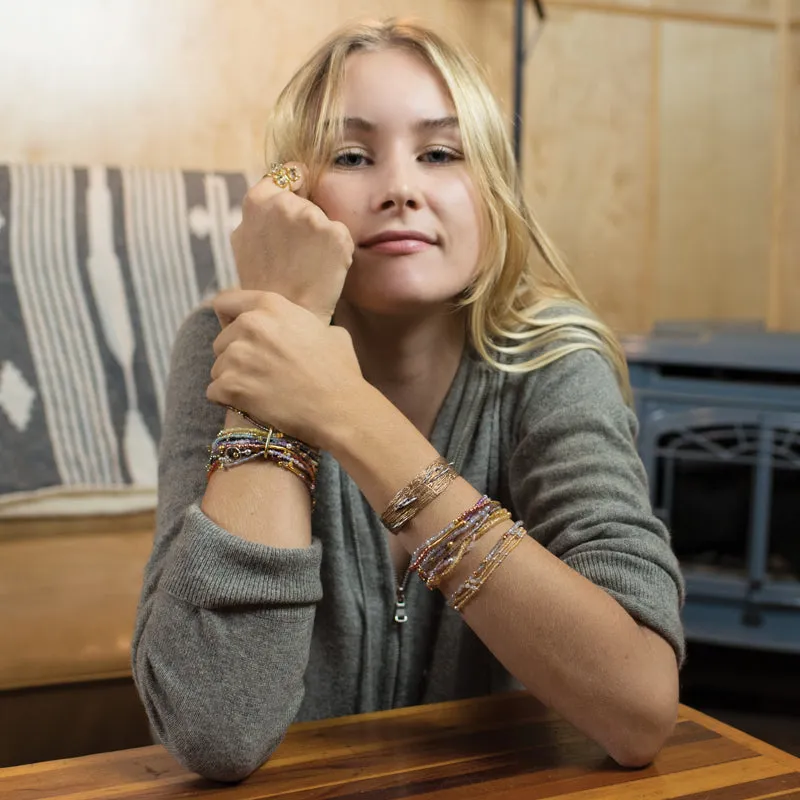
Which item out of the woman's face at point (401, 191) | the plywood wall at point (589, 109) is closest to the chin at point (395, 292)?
the woman's face at point (401, 191)

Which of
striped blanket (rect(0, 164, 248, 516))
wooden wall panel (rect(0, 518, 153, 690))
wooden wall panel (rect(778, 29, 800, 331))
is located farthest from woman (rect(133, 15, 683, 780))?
wooden wall panel (rect(778, 29, 800, 331))

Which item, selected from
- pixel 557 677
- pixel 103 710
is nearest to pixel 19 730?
pixel 103 710

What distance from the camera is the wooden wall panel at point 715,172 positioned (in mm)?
2752

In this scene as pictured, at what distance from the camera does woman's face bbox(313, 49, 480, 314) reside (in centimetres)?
99

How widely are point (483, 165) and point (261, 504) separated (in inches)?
17.9

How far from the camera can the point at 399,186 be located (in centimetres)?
98

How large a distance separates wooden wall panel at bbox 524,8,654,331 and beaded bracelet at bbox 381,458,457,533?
1.94 m

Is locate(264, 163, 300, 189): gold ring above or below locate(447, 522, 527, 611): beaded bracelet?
above

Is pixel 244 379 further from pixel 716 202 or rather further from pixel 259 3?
pixel 716 202

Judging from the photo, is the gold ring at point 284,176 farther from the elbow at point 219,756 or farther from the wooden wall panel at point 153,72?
the wooden wall panel at point 153,72

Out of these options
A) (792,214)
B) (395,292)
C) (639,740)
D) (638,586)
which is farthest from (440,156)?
(792,214)

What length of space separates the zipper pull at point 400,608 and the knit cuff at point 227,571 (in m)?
0.26

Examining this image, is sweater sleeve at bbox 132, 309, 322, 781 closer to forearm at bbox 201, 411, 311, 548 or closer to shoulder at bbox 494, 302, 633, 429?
forearm at bbox 201, 411, 311, 548

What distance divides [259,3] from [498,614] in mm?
2050
